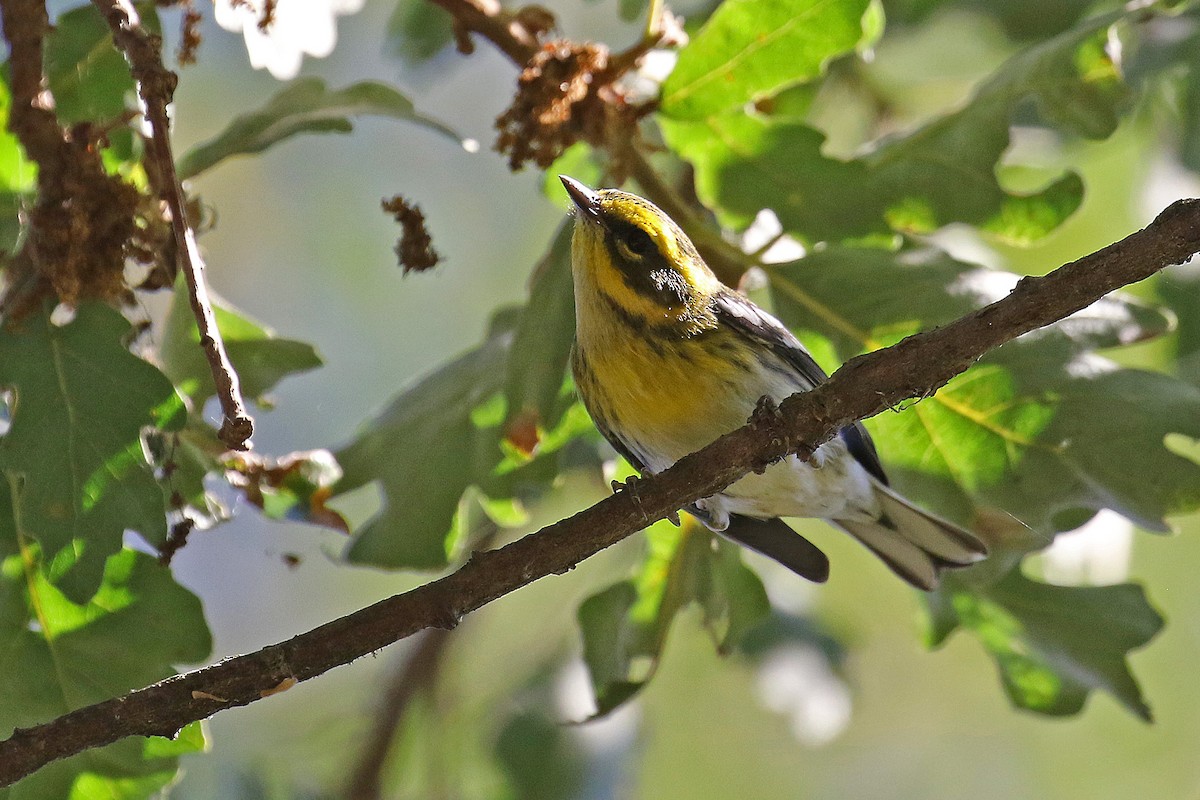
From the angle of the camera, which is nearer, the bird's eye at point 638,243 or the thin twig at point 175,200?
the thin twig at point 175,200

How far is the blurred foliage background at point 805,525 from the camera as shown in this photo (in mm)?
2877

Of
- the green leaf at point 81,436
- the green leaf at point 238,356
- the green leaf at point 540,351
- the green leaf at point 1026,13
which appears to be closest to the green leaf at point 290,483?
the green leaf at point 238,356

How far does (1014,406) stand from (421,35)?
236 cm

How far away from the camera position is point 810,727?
4461mm

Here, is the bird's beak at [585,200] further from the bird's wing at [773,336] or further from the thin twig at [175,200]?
the thin twig at [175,200]

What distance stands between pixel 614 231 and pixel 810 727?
87.0 inches

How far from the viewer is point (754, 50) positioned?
9.75 ft

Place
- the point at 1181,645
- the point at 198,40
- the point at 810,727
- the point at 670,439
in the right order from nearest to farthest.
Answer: the point at 198,40 < the point at 670,439 < the point at 810,727 < the point at 1181,645

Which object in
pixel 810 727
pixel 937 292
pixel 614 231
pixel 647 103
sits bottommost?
pixel 810 727

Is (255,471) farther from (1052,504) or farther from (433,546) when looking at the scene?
(1052,504)

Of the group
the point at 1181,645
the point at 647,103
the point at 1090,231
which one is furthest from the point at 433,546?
the point at 1181,645

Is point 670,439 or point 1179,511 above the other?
point 670,439

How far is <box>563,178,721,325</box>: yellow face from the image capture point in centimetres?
302

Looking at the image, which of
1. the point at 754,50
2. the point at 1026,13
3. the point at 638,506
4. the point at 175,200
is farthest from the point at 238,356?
the point at 1026,13
